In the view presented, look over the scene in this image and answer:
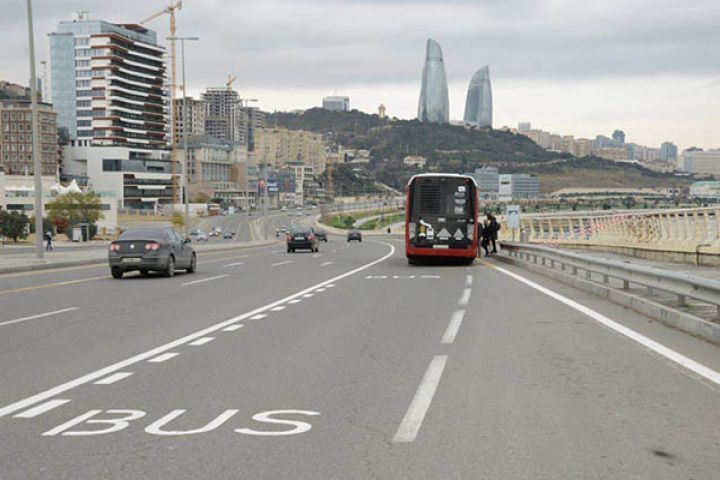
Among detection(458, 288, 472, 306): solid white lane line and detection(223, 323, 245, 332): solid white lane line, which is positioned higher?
detection(223, 323, 245, 332): solid white lane line

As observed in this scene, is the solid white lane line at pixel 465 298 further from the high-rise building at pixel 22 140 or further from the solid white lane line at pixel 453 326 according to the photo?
the high-rise building at pixel 22 140

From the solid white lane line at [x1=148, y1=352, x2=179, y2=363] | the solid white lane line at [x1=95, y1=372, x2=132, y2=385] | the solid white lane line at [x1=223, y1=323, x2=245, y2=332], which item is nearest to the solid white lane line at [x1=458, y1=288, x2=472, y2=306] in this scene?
the solid white lane line at [x1=223, y1=323, x2=245, y2=332]

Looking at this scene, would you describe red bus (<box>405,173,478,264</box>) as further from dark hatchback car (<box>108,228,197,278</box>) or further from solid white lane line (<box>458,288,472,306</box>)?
solid white lane line (<box>458,288,472,306</box>)

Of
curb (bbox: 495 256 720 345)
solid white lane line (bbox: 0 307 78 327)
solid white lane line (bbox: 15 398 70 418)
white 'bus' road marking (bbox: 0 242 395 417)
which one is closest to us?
solid white lane line (bbox: 15 398 70 418)

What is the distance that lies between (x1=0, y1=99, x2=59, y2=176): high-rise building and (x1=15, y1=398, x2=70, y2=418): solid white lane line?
196306 millimetres

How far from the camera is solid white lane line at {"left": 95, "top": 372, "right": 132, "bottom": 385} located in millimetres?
8711

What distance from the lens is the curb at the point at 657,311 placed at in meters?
11.6

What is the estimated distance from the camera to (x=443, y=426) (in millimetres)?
6758

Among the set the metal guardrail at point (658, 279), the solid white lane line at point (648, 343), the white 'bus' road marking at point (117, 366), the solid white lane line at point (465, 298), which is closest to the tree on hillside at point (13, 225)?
the metal guardrail at point (658, 279)

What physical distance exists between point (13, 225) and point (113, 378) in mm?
100579

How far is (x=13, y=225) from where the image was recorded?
102 m

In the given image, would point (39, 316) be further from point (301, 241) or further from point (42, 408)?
point (301, 241)

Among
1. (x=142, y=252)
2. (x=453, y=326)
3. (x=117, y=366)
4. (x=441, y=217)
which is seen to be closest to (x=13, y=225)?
(x=441, y=217)

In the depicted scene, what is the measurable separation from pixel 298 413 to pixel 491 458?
1942 mm
